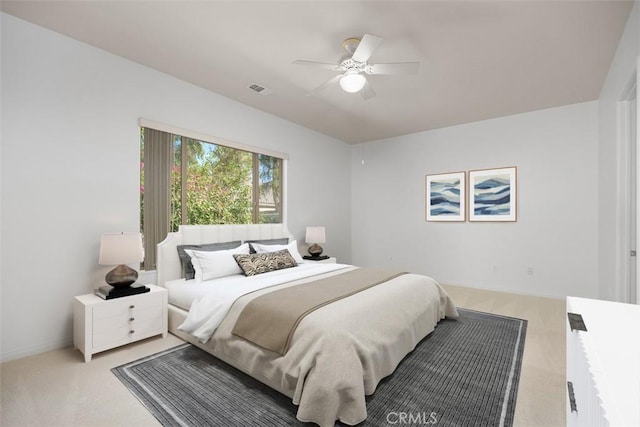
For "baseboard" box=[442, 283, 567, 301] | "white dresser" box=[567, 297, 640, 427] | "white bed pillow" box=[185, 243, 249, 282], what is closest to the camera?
"white dresser" box=[567, 297, 640, 427]

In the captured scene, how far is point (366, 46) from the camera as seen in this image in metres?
2.29

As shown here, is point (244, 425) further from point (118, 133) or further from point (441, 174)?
point (441, 174)

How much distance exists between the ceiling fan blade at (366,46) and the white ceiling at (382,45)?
0.84ft

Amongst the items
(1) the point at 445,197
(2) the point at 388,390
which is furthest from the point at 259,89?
(1) the point at 445,197

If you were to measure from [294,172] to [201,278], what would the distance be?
254 centimetres

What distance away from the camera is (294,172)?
5035mm

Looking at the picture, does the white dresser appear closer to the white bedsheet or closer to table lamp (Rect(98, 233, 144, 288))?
the white bedsheet

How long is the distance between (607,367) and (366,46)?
2329 millimetres

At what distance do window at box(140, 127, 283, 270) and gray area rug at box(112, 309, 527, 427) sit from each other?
142cm

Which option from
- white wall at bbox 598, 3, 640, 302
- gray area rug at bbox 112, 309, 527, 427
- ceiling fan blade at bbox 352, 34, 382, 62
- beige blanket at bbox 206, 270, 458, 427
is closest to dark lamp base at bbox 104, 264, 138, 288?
gray area rug at bbox 112, 309, 527, 427

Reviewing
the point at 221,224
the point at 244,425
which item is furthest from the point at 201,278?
the point at 244,425

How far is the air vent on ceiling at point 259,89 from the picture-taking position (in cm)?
359

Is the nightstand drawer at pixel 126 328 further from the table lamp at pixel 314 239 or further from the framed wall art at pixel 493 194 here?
the framed wall art at pixel 493 194

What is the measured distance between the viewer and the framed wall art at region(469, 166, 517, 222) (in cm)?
460
